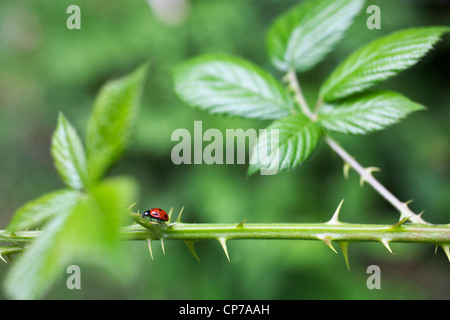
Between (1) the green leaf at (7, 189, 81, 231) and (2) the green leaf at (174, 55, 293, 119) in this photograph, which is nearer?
(1) the green leaf at (7, 189, 81, 231)

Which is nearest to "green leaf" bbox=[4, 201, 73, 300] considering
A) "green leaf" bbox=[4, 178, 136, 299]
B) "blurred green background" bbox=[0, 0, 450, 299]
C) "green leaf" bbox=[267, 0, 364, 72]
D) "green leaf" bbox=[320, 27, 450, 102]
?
"green leaf" bbox=[4, 178, 136, 299]

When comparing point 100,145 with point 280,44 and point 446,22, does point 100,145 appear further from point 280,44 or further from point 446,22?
point 446,22

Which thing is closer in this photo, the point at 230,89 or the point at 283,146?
the point at 283,146

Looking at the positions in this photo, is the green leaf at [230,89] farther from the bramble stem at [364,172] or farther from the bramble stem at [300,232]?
the bramble stem at [300,232]

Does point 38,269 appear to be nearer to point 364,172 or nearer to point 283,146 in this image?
point 283,146

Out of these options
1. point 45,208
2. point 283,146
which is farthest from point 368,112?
point 45,208

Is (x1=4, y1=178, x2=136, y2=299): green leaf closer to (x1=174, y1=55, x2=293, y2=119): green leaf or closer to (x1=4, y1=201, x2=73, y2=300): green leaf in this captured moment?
(x1=4, y1=201, x2=73, y2=300): green leaf

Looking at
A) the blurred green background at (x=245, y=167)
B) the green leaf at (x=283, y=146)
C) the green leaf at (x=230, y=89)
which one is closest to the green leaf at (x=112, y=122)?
the green leaf at (x=283, y=146)
